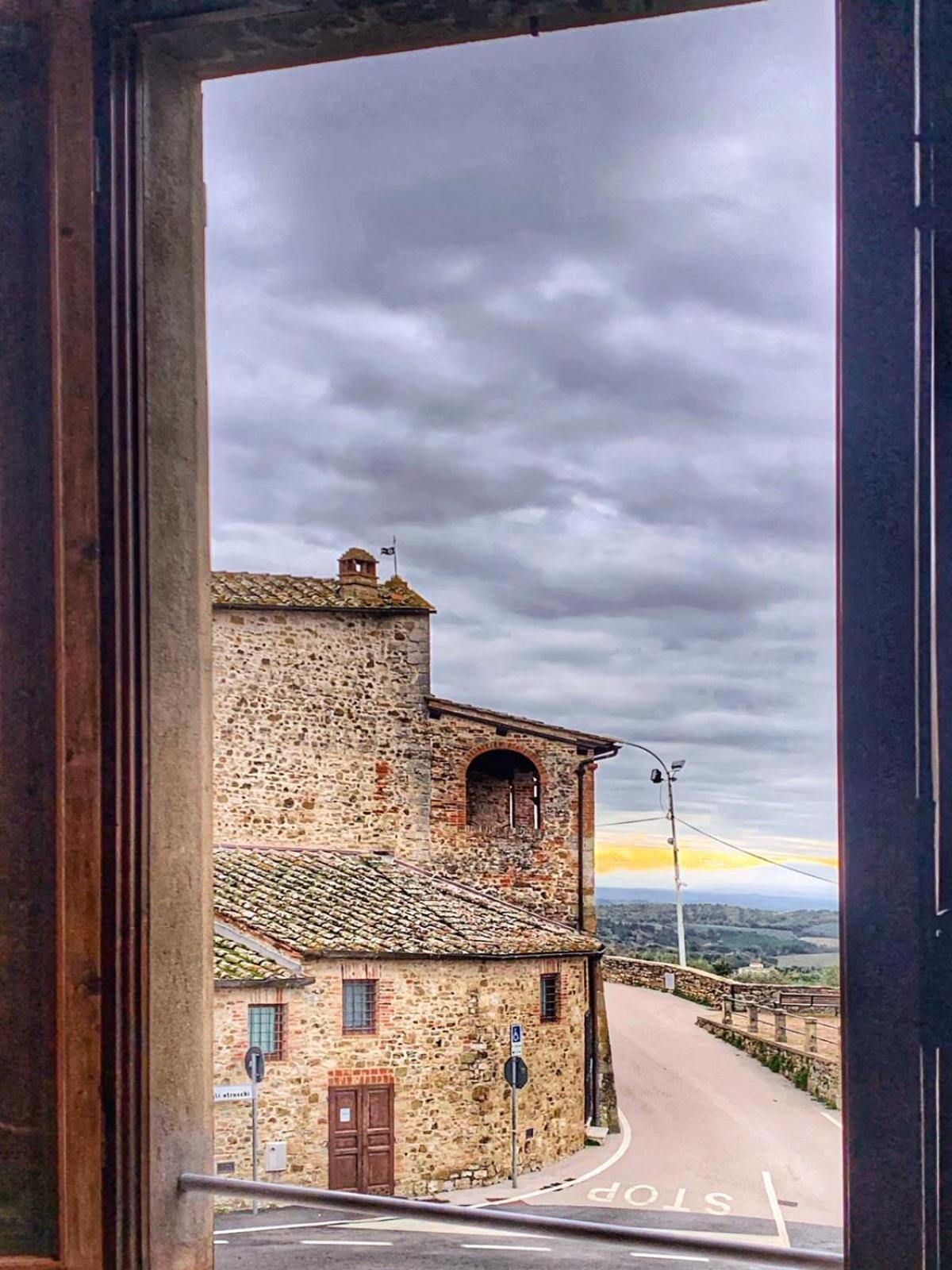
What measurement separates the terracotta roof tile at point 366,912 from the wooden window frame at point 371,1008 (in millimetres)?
113

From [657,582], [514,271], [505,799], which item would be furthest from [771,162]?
[505,799]

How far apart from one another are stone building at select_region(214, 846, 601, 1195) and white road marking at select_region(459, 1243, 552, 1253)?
1.78 meters

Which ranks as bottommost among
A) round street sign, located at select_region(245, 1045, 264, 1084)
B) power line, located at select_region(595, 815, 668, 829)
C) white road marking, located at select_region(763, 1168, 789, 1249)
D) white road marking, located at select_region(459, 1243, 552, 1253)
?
white road marking, located at select_region(763, 1168, 789, 1249)

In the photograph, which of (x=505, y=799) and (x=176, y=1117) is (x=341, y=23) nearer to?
(x=176, y=1117)

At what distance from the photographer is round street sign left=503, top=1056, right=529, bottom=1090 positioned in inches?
153

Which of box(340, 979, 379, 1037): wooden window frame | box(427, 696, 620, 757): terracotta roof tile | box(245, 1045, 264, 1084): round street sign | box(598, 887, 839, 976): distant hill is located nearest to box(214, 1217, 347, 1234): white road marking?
box(598, 887, 839, 976): distant hill

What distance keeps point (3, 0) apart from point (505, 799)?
3.75m

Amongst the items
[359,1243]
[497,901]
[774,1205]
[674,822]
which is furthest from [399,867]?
[359,1243]

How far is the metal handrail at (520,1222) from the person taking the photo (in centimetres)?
81

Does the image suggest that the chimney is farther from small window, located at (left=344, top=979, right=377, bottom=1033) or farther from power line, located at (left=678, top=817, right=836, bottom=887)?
power line, located at (left=678, top=817, right=836, bottom=887)

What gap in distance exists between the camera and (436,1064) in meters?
3.96

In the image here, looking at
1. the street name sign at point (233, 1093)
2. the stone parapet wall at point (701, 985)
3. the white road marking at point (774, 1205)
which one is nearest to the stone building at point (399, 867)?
the street name sign at point (233, 1093)

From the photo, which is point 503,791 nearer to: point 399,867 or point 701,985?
point 399,867

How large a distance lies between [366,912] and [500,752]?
35.3 inches
